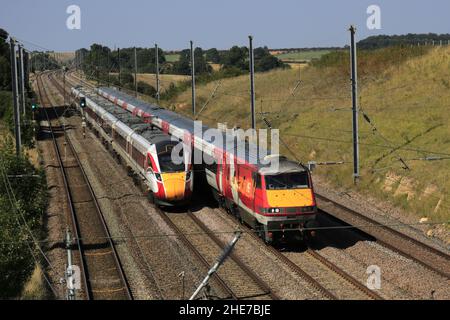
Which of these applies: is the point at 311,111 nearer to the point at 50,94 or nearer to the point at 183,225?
the point at 183,225

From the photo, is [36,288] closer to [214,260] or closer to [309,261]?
[214,260]

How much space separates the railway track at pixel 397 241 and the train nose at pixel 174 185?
249 inches

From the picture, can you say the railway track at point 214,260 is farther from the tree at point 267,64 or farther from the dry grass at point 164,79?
the tree at point 267,64

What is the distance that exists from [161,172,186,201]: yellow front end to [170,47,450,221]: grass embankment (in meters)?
8.60

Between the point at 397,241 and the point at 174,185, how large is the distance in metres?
9.39

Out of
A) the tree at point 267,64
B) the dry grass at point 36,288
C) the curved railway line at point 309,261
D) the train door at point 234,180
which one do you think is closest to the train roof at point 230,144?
the train door at point 234,180

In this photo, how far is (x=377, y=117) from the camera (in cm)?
4066

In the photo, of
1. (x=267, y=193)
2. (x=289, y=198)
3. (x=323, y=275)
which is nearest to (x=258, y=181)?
(x=267, y=193)

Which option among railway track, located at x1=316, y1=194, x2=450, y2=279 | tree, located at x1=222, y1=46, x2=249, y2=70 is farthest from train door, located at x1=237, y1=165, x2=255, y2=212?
tree, located at x1=222, y1=46, x2=249, y2=70

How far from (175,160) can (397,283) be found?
11.6 m

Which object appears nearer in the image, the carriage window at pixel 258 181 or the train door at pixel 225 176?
the carriage window at pixel 258 181

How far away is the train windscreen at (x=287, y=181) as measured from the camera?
69.0 ft

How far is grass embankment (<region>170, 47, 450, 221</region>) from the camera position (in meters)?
28.7

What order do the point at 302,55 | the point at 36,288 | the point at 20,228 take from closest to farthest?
the point at 36,288 → the point at 20,228 → the point at 302,55
